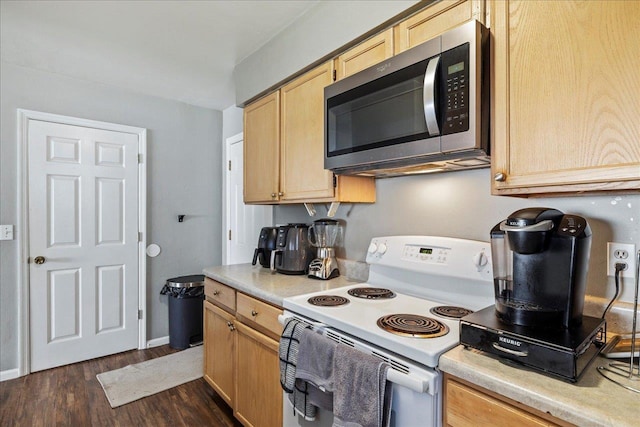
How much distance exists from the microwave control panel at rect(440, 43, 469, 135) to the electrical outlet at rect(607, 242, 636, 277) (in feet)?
2.02

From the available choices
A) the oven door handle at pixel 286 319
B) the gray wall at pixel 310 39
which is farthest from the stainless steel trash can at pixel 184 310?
the oven door handle at pixel 286 319

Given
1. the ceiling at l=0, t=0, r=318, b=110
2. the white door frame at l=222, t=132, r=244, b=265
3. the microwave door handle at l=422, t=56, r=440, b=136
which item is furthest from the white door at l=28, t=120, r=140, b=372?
the microwave door handle at l=422, t=56, r=440, b=136

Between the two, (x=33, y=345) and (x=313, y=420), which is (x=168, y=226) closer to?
→ (x=33, y=345)

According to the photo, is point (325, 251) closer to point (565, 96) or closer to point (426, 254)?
point (426, 254)

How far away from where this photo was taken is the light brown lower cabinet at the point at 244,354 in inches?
62.5

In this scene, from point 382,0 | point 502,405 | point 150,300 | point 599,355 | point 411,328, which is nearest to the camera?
point 502,405

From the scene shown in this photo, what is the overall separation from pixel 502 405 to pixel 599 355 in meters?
0.39

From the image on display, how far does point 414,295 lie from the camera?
157 centimetres

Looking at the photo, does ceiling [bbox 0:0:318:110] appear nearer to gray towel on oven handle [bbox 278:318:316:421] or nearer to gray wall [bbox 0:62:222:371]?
gray wall [bbox 0:62:222:371]

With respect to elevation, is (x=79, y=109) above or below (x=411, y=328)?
above

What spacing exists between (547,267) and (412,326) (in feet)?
1.46

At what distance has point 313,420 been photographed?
1276mm

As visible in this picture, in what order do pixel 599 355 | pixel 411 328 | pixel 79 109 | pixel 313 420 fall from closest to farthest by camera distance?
pixel 599 355, pixel 411 328, pixel 313 420, pixel 79 109

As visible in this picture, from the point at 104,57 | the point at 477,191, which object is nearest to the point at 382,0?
the point at 477,191
